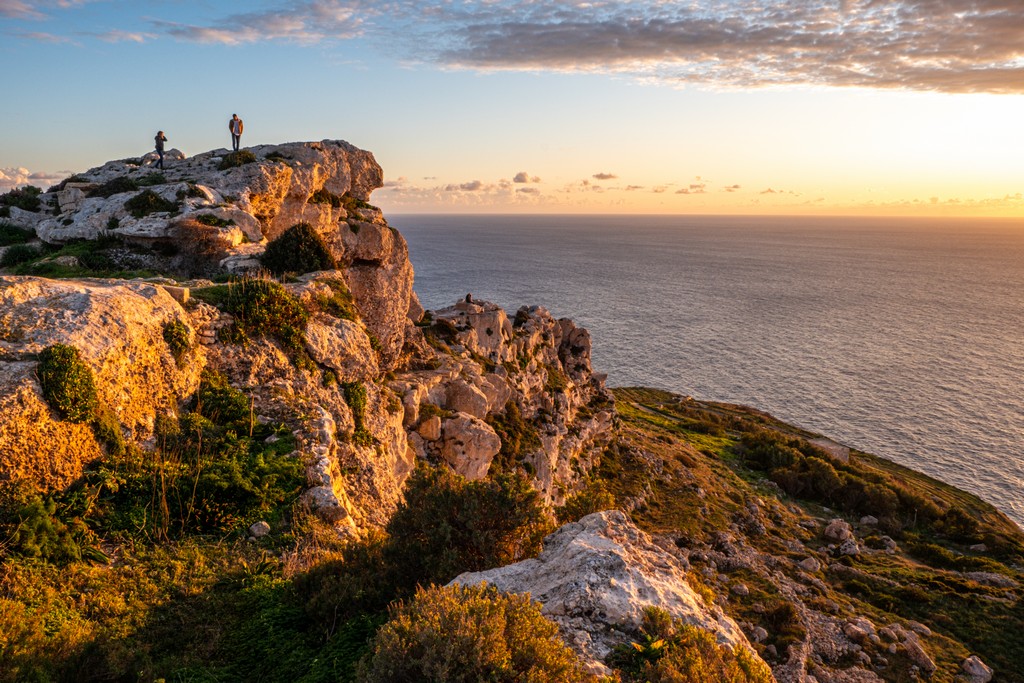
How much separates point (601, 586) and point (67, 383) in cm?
1230

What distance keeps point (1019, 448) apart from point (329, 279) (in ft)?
331

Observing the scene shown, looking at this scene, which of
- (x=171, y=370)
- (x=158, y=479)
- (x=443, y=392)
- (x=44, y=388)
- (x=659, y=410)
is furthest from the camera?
(x=659, y=410)

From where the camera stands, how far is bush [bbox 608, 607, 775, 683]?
705 cm

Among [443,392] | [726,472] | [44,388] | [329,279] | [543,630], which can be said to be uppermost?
[329,279]

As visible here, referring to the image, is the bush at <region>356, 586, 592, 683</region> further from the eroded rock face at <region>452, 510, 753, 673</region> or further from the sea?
the sea

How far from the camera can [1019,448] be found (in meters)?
78.8

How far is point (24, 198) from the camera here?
123 feet

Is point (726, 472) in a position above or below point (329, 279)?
below

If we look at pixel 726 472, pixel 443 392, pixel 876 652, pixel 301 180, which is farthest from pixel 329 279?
pixel 726 472

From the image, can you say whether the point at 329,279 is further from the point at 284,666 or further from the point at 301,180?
the point at 284,666

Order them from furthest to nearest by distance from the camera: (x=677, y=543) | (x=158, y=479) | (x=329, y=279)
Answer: (x=677, y=543), (x=329, y=279), (x=158, y=479)

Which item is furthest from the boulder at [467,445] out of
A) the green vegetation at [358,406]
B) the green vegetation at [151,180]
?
the green vegetation at [151,180]

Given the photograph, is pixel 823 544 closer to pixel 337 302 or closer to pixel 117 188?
pixel 337 302

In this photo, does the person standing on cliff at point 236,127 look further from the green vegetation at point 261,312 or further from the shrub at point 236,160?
the green vegetation at point 261,312
